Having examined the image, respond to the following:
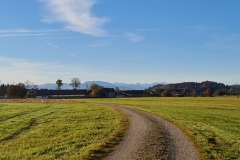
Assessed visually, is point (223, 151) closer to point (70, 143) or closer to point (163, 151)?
point (163, 151)

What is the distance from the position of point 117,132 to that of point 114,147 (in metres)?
6.10

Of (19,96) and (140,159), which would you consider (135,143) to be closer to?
(140,159)

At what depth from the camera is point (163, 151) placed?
18281 mm

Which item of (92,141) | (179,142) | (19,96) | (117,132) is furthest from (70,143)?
(19,96)

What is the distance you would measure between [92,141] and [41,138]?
5.04 m

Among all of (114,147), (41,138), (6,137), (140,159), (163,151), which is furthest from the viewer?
(6,137)

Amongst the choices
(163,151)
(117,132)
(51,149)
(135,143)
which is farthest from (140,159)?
(117,132)

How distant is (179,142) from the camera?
21156 mm

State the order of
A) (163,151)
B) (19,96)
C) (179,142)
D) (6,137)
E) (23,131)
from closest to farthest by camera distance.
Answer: (163,151) → (179,142) → (6,137) → (23,131) → (19,96)

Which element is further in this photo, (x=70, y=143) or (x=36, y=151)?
(x=70, y=143)

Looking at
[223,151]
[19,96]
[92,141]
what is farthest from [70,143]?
[19,96]

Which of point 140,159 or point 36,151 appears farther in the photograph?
point 36,151

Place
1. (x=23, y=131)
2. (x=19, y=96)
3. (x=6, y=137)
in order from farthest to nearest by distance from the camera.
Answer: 1. (x=19, y=96)
2. (x=23, y=131)
3. (x=6, y=137)

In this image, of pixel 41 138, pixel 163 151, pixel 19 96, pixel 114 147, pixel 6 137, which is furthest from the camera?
pixel 19 96
